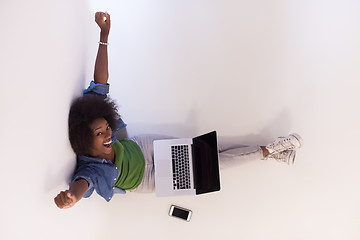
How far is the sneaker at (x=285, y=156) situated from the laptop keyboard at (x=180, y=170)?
1.75 ft

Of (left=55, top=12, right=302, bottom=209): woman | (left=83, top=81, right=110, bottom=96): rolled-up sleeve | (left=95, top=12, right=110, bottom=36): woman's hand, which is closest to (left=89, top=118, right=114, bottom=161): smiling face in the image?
(left=55, top=12, right=302, bottom=209): woman

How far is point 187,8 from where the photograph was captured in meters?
2.16

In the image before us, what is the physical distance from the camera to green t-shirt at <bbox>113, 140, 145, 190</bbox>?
5.89 ft

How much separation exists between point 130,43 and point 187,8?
0.44 m

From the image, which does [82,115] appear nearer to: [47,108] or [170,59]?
[47,108]

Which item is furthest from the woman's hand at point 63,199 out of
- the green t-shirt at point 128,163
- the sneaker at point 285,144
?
the sneaker at point 285,144

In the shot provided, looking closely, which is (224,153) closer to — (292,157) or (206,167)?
(206,167)

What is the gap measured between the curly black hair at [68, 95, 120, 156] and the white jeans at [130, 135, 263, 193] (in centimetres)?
44

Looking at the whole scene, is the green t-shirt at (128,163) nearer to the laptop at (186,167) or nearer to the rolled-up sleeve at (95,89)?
the laptop at (186,167)

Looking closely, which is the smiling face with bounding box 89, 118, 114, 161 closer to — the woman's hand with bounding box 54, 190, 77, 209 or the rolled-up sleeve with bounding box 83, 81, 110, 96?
the rolled-up sleeve with bounding box 83, 81, 110, 96

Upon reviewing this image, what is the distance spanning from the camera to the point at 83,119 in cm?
149

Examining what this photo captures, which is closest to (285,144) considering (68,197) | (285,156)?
(285,156)

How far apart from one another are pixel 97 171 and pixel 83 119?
27 cm

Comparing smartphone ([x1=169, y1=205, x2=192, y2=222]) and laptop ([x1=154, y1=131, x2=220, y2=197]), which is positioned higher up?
laptop ([x1=154, y1=131, x2=220, y2=197])
